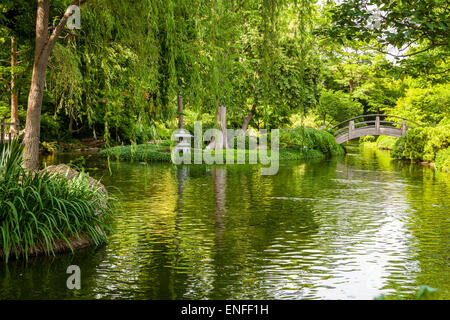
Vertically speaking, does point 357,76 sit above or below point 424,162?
above

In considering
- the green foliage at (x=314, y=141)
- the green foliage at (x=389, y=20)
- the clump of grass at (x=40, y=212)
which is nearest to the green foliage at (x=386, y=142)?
the green foliage at (x=314, y=141)

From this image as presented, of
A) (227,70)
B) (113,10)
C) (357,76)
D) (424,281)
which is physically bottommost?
(424,281)

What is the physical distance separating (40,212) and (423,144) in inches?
1205

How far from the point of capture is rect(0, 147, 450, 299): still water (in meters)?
7.97

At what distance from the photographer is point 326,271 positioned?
352 inches

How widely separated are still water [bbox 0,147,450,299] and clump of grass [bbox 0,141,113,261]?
331 millimetres

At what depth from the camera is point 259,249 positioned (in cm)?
1066

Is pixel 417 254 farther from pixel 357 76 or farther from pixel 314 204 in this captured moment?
pixel 357 76

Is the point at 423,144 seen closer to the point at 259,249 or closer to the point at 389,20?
the point at 389,20

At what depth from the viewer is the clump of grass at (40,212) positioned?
918 cm

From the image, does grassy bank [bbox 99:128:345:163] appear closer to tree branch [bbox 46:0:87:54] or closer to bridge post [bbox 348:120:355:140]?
bridge post [bbox 348:120:355:140]

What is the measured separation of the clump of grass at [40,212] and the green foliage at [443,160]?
73.4ft
